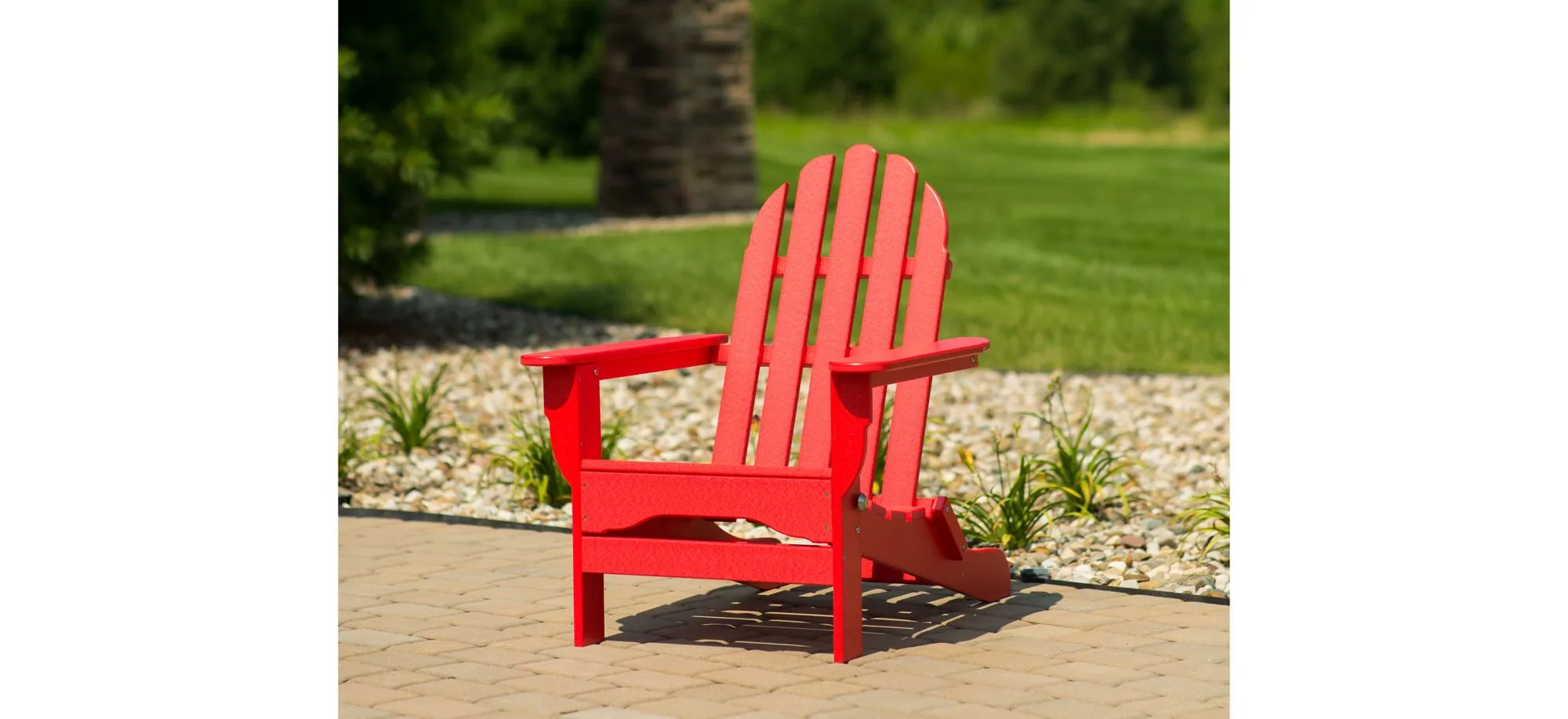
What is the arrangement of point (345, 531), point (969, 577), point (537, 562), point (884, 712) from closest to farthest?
1. point (884, 712)
2. point (969, 577)
3. point (537, 562)
4. point (345, 531)

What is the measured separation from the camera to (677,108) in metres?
11.9

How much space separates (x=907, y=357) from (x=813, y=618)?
761 millimetres

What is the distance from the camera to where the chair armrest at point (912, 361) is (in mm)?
3445

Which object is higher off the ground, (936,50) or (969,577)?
(936,50)

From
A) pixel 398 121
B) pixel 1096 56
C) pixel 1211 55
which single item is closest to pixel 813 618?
pixel 398 121

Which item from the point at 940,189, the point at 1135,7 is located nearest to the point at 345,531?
the point at 940,189

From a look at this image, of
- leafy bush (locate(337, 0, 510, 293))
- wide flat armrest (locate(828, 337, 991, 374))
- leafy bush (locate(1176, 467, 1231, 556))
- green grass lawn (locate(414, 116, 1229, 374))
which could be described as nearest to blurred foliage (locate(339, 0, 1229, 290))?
leafy bush (locate(337, 0, 510, 293))

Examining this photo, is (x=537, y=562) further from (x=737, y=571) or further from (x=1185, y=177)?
(x=1185, y=177)

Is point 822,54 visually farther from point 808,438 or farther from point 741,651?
point 741,651

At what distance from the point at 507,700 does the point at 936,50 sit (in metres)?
24.0

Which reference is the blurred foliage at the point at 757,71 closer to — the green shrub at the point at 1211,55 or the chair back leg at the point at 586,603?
the green shrub at the point at 1211,55

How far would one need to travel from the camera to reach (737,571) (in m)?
3.56

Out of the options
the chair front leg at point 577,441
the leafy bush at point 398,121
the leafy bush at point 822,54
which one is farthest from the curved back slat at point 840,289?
the leafy bush at point 822,54

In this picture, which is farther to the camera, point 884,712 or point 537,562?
point 537,562
